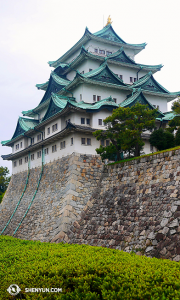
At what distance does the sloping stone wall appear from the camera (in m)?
13.1

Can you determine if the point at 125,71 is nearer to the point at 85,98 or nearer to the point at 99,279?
the point at 85,98

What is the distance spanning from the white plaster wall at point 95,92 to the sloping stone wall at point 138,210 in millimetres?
8916

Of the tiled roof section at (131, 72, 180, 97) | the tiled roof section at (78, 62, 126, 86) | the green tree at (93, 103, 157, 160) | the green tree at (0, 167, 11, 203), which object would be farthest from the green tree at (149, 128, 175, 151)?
the green tree at (0, 167, 11, 203)

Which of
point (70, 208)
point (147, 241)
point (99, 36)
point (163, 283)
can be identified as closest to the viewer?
point (163, 283)

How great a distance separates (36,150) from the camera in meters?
32.0

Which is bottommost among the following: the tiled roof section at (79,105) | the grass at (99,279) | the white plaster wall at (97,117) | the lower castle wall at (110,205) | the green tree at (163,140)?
the grass at (99,279)

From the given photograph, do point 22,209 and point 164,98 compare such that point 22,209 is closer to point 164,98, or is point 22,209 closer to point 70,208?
point 70,208

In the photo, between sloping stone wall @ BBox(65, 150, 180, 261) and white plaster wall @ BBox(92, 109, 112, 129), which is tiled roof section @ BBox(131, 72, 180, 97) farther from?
sloping stone wall @ BBox(65, 150, 180, 261)

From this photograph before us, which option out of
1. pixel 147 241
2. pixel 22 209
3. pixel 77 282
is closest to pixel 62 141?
pixel 22 209

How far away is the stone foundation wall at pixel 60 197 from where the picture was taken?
2180cm

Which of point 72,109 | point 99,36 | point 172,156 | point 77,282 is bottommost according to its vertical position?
point 77,282

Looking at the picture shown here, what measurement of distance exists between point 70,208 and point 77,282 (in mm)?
14087

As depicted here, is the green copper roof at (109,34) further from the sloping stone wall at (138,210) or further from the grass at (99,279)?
the grass at (99,279)

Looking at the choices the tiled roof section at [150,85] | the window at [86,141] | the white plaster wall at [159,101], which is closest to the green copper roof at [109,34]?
the tiled roof section at [150,85]
